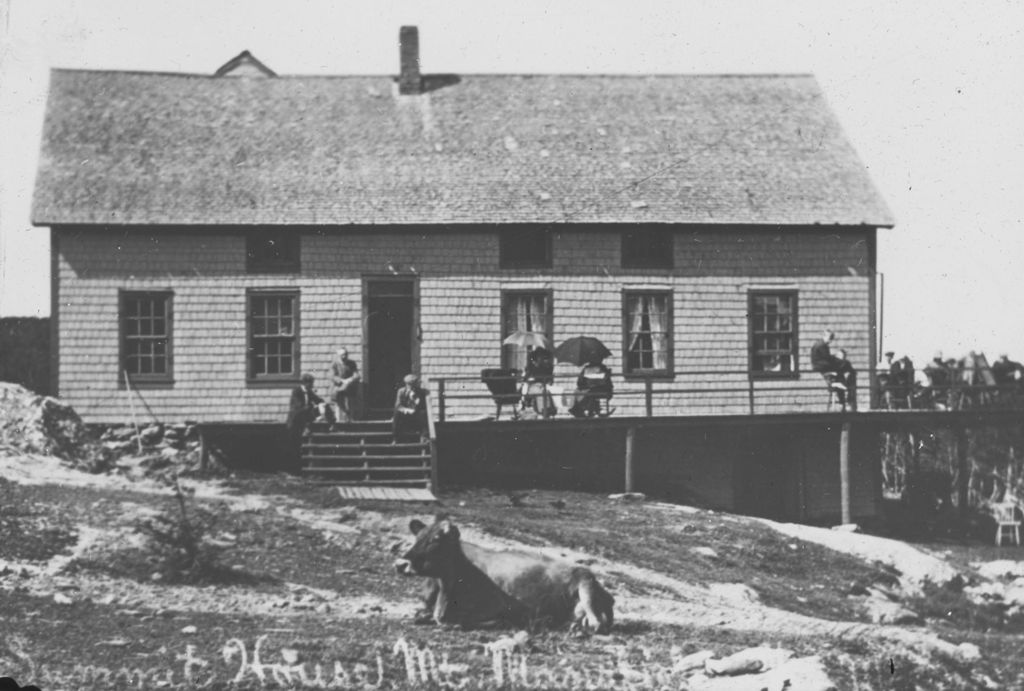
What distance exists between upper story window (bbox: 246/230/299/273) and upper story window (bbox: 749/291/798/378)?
7279 millimetres

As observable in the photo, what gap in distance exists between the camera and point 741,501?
74.1 feet

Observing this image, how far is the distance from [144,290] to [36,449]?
298 cm

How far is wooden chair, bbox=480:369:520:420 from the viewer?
2167 cm

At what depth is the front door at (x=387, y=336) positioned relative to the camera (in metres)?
22.1

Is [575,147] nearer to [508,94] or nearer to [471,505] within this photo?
[508,94]

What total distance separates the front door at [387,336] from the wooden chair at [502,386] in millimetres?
1248

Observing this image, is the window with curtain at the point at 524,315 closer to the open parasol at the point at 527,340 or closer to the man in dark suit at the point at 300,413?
the open parasol at the point at 527,340

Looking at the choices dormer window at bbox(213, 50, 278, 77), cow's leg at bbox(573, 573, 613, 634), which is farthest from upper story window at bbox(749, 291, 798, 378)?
dormer window at bbox(213, 50, 278, 77)

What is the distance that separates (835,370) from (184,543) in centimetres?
1061

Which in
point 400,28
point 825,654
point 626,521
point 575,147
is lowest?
point 825,654

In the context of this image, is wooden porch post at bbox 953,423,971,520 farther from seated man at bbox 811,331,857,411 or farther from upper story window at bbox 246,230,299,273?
upper story window at bbox 246,230,299,273

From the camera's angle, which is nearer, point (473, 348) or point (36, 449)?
point (36, 449)

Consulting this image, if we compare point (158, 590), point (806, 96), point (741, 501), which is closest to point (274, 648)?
Answer: point (158, 590)

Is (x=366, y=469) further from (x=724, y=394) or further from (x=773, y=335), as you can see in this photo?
(x=773, y=335)
